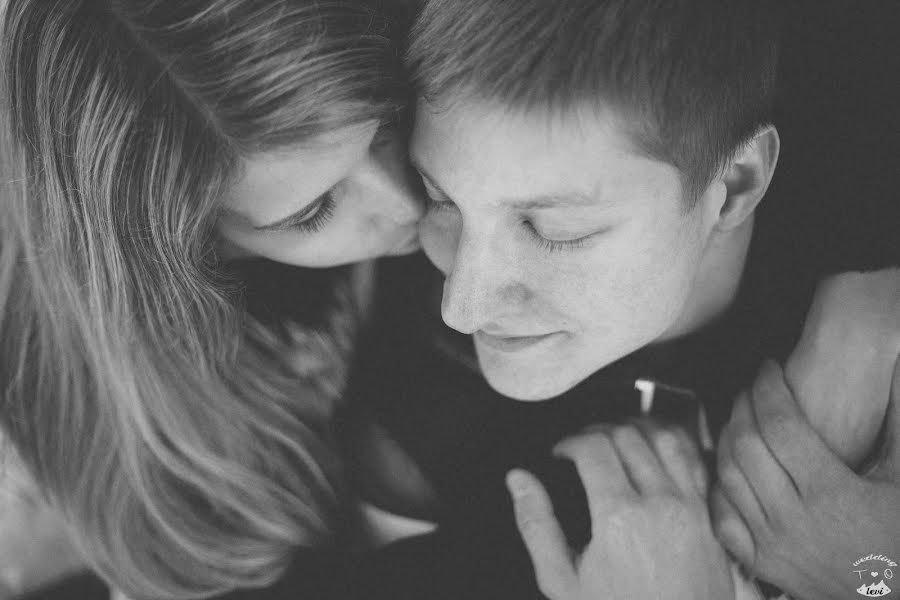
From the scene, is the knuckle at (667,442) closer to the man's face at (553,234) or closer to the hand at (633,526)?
the hand at (633,526)

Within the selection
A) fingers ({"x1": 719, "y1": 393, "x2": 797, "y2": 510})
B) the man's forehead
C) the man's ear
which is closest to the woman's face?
the man's forehead

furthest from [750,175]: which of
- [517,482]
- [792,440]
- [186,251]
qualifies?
[186,251]

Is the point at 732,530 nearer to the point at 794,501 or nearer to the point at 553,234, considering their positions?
the point at 794,501

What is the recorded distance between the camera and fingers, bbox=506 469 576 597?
1177 mm

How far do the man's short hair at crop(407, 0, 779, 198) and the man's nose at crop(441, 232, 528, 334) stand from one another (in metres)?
0.17

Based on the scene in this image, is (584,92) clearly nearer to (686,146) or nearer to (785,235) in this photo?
(686,146)

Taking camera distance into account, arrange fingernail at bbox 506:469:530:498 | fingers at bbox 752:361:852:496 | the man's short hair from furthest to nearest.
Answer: fingernail at bbox 506:469:530:498, fingers at bbox 752:361:852:496, the man's short hair

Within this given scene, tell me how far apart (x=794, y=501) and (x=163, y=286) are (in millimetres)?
851

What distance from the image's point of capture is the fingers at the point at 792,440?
1.03 meters

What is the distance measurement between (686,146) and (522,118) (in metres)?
0.19

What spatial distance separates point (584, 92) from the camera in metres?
0.82

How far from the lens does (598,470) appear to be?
46.3 inches

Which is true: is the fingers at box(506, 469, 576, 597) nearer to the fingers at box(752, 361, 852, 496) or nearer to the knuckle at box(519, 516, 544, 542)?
the knuckle at box(519, 516, 544, 542)

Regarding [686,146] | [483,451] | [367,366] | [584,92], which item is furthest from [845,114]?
[367,366]
